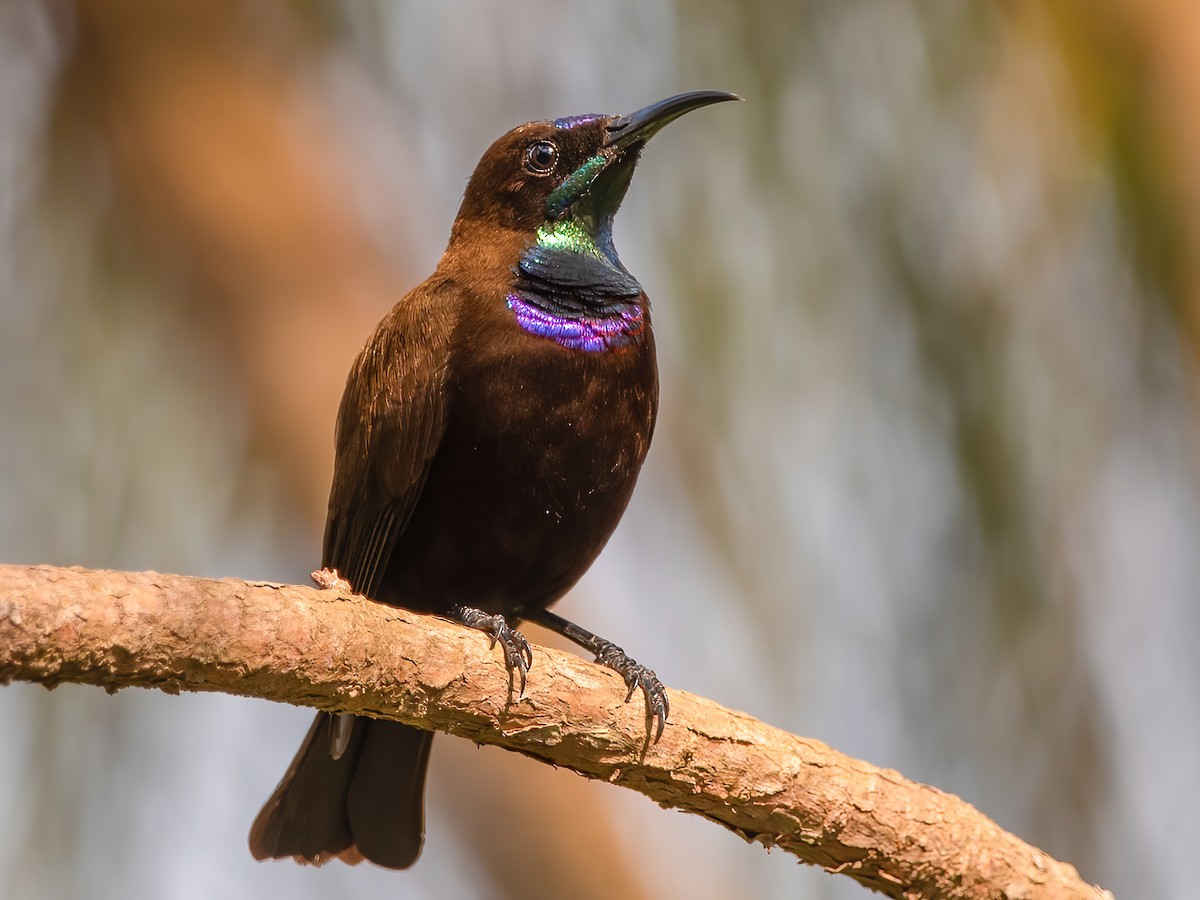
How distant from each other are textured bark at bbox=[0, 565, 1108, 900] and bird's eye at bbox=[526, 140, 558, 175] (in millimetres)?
1697

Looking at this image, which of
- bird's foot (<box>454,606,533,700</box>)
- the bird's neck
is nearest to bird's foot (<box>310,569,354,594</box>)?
bird's foot (<box>454,606,533,700</box>)

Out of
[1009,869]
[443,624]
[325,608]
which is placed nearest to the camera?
[325,608]

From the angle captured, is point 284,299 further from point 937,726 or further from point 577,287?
point 937,726

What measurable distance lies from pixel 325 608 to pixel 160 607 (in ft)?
1.36

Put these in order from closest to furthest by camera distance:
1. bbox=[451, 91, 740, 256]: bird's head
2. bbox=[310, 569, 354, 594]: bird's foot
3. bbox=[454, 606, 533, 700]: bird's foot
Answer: bbox=[310, 569, 354, 594]: bird's foot
bbox=[454, 606, 533, 700]: bird's foot
bbox=[451, 91, 740, 256]: bird's head

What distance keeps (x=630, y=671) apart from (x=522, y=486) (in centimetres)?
63

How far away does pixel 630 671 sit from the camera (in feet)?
11.6

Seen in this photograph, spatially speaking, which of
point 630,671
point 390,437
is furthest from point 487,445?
point 630,671

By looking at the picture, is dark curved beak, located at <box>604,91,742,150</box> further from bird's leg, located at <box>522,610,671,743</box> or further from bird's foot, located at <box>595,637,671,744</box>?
bird's foot, located at <box>595,637,671,744</box>

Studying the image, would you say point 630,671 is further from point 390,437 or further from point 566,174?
point 566,174

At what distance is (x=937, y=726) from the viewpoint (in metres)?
5.67

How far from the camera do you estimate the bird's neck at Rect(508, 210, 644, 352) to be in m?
3.97

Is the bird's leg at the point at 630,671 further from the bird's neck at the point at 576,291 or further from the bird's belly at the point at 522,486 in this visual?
the bird's neck at the point at 576,291

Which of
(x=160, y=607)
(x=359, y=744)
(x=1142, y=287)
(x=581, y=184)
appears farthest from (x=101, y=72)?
(x=1142, y=287)
